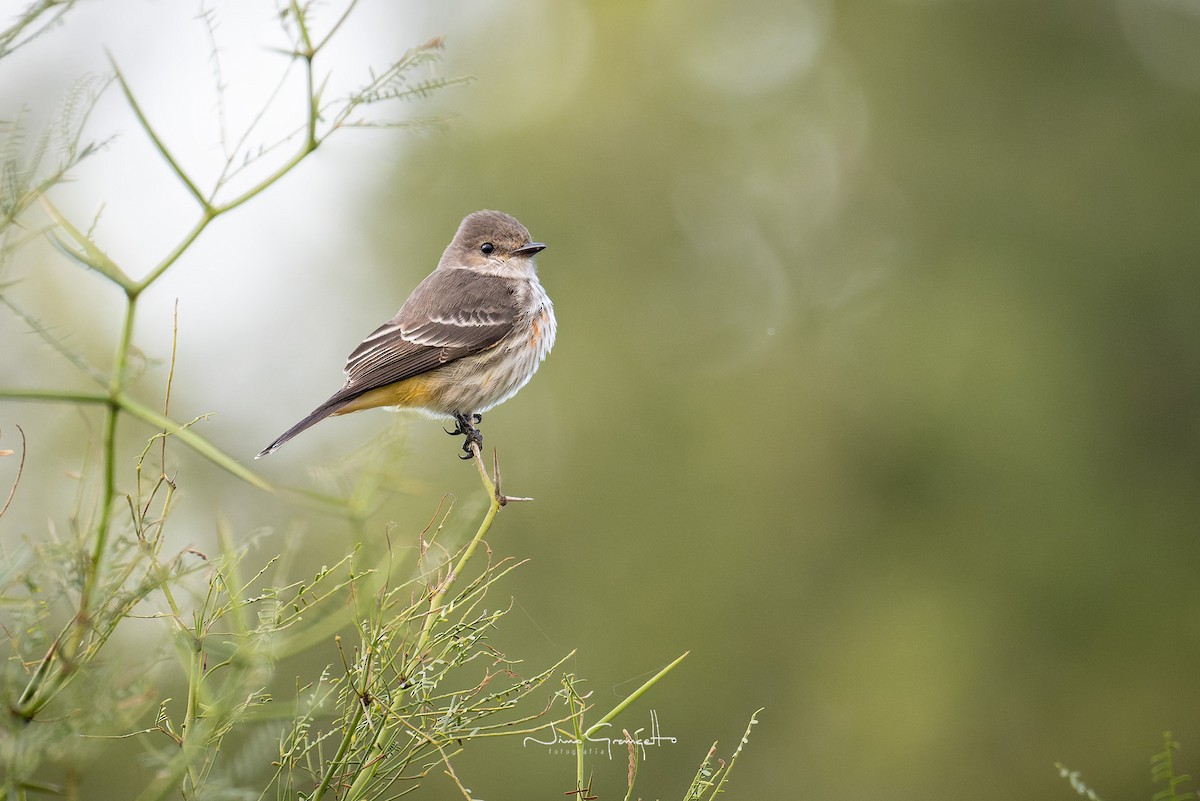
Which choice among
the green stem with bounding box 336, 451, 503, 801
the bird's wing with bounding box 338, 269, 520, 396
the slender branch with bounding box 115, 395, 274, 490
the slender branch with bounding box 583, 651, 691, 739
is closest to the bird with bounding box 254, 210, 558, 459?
the bird's wing with bounding box 338, 269, 520, 396

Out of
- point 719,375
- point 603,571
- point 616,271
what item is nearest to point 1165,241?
point 719,375

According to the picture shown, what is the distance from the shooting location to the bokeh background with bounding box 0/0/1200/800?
19.3 metres

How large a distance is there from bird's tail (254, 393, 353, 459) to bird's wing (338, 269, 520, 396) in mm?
83

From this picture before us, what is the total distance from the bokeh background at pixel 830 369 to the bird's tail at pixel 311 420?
10655 mm

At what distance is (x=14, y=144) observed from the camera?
7.73 feet

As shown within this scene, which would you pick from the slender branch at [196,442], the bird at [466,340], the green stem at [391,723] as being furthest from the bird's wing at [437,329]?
the slender branch at [196,442]

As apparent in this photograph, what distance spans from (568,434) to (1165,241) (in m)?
10.4

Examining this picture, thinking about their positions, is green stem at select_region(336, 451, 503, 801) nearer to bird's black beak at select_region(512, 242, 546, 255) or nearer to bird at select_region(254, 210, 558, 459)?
bird at select_region(254, 210, 558, 459)

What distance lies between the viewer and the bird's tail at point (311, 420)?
19.6 ft

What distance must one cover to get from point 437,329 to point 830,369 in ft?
49.6

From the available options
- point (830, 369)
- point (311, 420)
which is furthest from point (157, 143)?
point (830, 369)

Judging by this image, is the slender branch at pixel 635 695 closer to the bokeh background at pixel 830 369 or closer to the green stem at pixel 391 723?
the green stem at pixel 391 723

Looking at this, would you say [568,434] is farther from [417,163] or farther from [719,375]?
[417,163]

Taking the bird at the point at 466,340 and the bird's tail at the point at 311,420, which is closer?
the bird's tail at the point at 311,420
